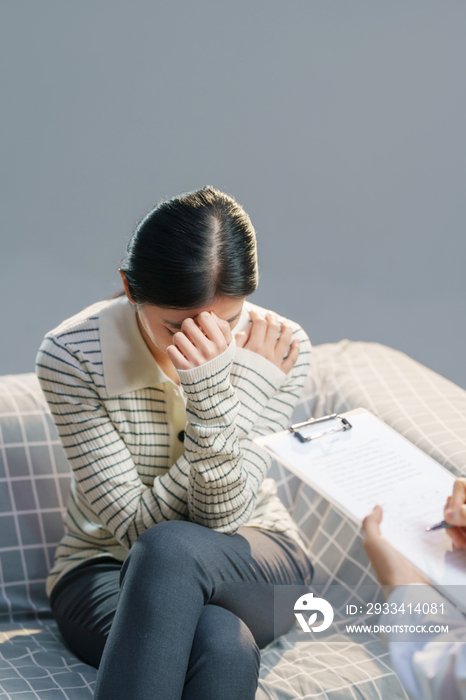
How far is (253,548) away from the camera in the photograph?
3.18 feet

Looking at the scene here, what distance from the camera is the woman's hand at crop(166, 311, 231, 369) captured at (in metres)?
A: 0.87

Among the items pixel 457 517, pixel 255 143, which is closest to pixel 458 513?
pixel 457 517

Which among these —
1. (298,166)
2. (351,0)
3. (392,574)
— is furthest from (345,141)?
(392,574)

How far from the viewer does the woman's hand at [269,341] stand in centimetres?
106

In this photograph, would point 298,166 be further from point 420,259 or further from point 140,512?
point 140,512

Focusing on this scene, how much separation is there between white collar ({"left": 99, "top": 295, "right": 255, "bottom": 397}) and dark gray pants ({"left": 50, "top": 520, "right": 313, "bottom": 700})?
9.9 inches

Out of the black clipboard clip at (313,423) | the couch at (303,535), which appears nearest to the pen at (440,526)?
the black clipboard clip at (313,423)

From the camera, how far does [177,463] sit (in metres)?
0.98

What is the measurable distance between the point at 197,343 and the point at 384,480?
324 millimetres

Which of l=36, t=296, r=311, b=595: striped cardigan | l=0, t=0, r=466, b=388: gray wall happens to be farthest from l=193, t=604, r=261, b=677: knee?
l=0, t=0, r=466, b=388: gray wall

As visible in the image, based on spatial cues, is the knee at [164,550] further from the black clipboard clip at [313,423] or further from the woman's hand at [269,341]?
the woman's hand at [269,341]

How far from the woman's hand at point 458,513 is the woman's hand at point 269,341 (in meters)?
0.44

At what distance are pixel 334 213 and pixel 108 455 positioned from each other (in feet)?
3.51

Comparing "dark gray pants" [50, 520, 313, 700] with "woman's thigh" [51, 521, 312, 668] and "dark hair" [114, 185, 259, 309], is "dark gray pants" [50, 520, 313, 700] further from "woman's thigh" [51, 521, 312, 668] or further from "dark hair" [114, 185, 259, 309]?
"dark hair" [114, 185, 259, 309]
